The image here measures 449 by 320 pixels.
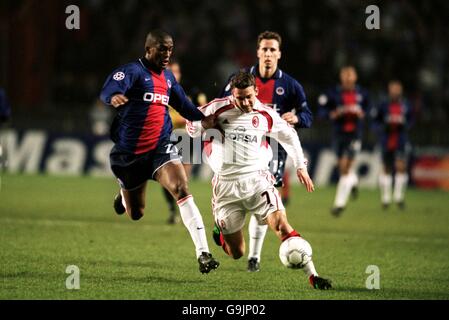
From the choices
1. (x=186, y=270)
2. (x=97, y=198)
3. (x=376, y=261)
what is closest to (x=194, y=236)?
(x=186, y=270)

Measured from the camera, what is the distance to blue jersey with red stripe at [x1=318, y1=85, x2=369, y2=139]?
14.7 metres

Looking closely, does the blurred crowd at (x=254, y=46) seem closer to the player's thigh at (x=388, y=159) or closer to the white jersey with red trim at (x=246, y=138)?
the player's thigh at (x=388, y=159)

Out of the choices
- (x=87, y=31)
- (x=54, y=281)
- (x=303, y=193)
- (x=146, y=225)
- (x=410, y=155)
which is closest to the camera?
(x=54, y=281)

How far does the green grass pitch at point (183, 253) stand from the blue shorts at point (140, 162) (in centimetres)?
87

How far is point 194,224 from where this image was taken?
299 inches

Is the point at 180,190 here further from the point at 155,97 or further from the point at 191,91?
the point at 191,91

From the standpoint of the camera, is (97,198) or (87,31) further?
(87,31)

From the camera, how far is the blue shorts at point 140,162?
26.3 feet

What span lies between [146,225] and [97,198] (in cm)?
375

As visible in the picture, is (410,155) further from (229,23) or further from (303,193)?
(229,23)

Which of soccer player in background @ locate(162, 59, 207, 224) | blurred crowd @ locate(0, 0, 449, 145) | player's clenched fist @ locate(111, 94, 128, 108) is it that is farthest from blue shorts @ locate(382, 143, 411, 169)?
player's clenched fist @ locate(111, 94, 128, 108)

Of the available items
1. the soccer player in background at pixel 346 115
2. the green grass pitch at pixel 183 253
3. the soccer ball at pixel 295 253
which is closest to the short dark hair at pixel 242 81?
the soccer ball at pixel 295 253

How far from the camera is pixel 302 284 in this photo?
291 inches

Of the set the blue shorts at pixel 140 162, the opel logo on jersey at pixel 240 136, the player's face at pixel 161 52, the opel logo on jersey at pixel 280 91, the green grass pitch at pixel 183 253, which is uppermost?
the player's face at pixel 161 52
